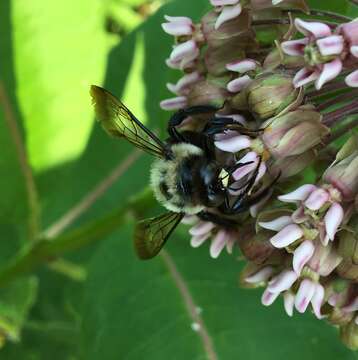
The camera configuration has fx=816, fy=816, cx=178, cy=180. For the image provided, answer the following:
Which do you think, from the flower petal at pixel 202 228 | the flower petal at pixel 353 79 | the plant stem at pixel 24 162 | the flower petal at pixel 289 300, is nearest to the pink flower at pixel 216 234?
the flower petal at pixel 202 228

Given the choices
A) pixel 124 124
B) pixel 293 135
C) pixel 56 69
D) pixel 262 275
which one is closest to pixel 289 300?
pixel 262 275

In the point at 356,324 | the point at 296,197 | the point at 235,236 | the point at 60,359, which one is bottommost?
the point at 60,359

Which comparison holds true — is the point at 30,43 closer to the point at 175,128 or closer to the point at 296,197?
the point at 175,128

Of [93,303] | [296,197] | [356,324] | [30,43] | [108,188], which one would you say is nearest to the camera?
[296,197]

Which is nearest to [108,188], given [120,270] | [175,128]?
[120,270]

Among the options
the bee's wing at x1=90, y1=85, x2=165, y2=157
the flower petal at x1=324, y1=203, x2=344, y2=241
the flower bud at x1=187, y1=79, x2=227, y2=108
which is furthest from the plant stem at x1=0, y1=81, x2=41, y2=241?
the flower petal at x1=324, y1=203, x2=344, y2=241

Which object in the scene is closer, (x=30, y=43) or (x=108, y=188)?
(x=30, y=43)

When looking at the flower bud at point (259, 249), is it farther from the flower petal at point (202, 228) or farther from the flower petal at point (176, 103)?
the flower petal at point (176, 103)

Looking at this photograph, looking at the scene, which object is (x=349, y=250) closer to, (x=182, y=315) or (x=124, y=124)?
(x=124, y=124)
